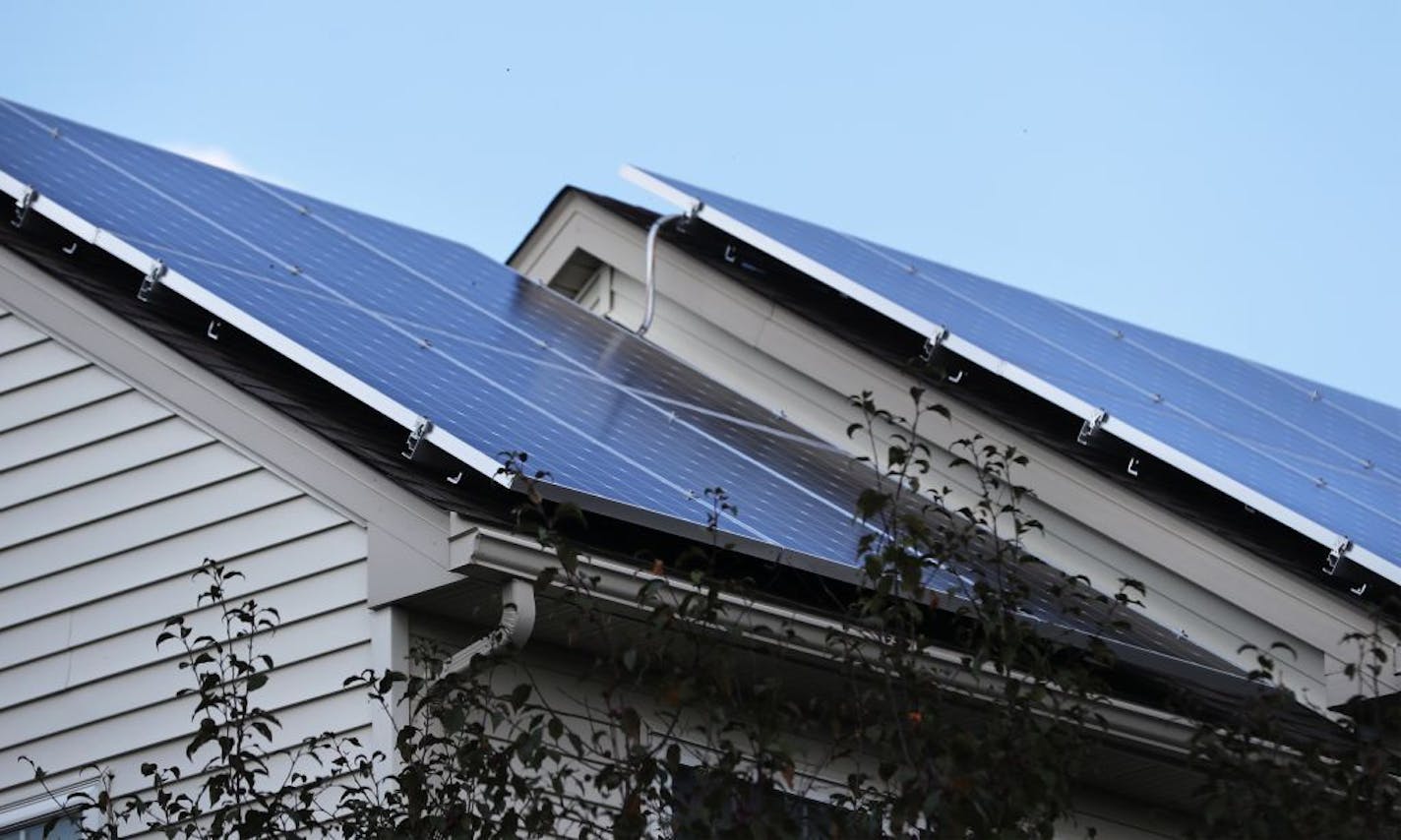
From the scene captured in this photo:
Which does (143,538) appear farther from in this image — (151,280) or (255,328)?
(151,280)

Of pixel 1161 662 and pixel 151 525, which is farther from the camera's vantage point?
pixel 1161 662

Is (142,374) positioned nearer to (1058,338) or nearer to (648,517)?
(648,517)

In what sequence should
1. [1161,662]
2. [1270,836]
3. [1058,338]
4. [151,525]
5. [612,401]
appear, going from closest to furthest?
[1270,836]
[151,525]
[1161,662]
[612,401]
[1058,338]

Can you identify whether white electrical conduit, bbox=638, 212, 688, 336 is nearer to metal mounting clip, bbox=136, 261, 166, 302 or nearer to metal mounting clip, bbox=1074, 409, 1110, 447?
metal mounting clip, bbox=1074, 409, 1110, 447

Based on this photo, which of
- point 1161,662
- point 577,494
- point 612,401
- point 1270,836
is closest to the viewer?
point 1270,836

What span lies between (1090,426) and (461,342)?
427 centimetres

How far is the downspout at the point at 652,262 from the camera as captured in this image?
664 inches

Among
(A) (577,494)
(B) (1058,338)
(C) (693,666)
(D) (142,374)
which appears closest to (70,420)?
(D) (142,374)

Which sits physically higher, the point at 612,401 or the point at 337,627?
the point at 612,401

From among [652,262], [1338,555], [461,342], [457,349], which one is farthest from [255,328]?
[1338,555]

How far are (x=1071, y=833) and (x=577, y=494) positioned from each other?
427 centimetres

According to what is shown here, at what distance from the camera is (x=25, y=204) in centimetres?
1227

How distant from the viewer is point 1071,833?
42.4ft

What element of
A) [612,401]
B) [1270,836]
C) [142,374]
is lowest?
[1270,836]
